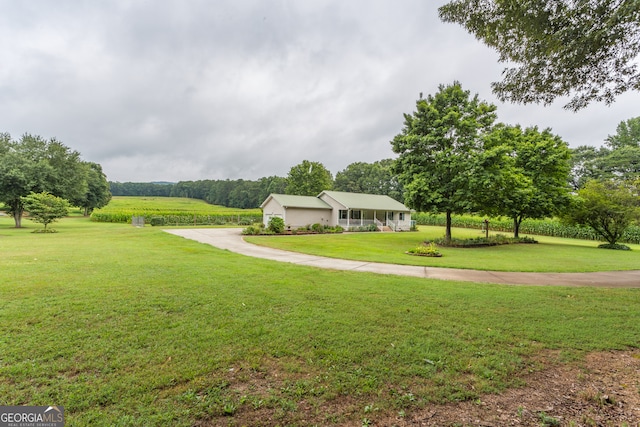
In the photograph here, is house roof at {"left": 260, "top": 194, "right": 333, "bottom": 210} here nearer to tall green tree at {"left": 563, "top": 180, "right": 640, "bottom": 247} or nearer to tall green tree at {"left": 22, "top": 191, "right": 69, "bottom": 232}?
tall green tree at {"left": 22, "top": 191, "right": 69, "bottom": 232}

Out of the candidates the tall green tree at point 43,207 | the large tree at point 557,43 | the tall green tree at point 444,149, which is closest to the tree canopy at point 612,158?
the tall green tree at point 444,149

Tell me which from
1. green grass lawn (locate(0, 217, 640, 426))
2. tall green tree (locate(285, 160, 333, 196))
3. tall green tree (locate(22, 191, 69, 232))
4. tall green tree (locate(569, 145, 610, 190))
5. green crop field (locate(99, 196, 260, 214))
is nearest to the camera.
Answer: green grass lawn (locate(0, 217, 640, 426))

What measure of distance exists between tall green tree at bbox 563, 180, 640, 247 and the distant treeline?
2178 inches

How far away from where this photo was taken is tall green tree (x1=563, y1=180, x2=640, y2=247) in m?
20.0

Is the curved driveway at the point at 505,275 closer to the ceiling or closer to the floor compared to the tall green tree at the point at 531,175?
closer to the floor

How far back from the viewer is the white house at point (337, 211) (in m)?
29.5

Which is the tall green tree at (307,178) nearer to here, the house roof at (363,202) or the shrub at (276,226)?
the house roof at (363,202)

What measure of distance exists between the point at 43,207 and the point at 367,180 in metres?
55.6

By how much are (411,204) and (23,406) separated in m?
19.4

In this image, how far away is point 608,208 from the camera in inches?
800

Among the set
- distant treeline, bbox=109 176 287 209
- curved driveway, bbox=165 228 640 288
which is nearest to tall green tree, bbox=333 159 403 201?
distant treeline, bbox=109 176 287 209

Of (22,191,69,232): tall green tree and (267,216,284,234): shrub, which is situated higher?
(22,191,69,232): tall green tree

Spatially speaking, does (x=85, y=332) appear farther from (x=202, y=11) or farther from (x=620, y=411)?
(x=202, y=11)

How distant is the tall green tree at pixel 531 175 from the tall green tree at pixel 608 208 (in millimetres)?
1219
